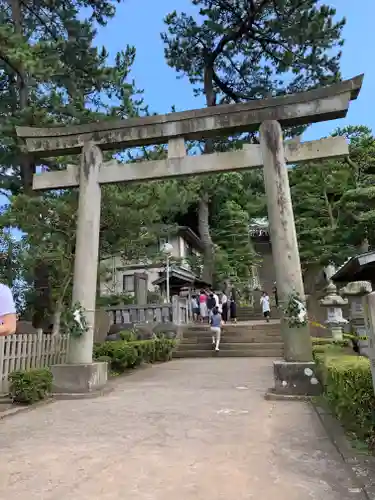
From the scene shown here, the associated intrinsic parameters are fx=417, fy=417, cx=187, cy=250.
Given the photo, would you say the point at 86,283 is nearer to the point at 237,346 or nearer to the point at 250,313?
the point at 237,346

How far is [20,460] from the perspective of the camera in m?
4.44

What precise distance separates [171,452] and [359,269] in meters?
7.00

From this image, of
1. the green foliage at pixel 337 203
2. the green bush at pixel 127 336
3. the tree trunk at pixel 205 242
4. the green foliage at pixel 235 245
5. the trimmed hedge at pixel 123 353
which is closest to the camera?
the trimmed hedge at pixel 123 353

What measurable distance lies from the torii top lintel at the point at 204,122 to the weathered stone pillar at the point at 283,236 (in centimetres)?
42

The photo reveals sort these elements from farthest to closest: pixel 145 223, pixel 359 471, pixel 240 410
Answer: pixel 145 223 → pixel 240 410 → pixel 359 471

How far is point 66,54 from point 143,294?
424 inches

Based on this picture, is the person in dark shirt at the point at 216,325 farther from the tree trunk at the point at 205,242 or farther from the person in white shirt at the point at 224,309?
the tree trunk at the point at 205,242

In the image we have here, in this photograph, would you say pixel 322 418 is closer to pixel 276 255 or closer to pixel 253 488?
pixel 253 488

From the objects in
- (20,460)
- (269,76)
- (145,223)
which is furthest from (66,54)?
(20,460)

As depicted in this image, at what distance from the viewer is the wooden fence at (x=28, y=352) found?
8.54 metres

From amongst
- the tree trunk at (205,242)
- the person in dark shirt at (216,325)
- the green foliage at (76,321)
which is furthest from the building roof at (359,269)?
the tree trunk at (205,242)

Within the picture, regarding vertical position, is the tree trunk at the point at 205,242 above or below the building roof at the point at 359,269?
above

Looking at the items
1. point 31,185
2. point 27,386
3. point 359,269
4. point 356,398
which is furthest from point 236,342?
point 356,398

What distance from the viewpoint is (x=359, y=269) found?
32.3ft
